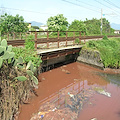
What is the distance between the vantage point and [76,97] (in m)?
6.27

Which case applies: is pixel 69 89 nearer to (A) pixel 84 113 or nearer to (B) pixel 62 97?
(B) pixel 62 97

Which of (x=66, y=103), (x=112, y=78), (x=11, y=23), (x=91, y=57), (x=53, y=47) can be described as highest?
(x=11, y=23)

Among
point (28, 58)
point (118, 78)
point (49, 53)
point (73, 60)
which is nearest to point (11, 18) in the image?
point (73, 60)

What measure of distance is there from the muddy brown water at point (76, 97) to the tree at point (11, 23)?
13.4m

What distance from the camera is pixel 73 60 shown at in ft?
43.7

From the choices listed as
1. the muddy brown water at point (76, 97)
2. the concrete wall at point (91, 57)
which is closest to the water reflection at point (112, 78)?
the muddy brown water at point (76, 97)

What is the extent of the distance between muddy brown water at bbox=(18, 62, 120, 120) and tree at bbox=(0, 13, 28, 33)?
44.1ft

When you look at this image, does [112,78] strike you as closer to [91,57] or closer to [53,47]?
[91,57]

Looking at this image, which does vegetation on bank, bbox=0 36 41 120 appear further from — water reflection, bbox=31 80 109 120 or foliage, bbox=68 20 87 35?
foliage, bbox=68 20 87 35

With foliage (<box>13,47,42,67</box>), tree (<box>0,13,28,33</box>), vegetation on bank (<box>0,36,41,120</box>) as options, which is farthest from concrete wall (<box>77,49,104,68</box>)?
tree (<box>0,13,28,33</box>)

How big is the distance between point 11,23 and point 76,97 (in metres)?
18.1

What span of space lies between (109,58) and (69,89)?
4.89m

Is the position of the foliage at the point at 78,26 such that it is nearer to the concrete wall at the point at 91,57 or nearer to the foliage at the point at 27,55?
the concrete wall at the point at 91,57

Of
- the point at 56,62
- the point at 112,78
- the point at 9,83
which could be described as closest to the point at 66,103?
the point at 9,83
